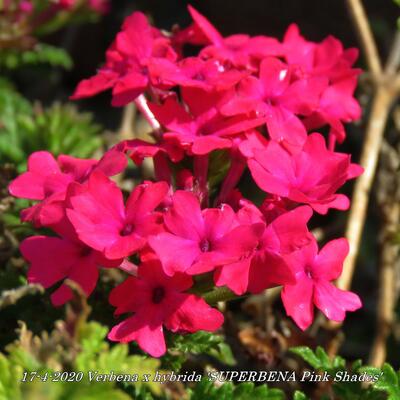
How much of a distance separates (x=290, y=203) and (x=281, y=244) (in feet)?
0.56

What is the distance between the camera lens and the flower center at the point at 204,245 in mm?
1069

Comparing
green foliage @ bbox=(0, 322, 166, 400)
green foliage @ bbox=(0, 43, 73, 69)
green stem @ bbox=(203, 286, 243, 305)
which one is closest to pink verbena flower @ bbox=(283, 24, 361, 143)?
green stem @ bbox=(203, 286, 243, 305)

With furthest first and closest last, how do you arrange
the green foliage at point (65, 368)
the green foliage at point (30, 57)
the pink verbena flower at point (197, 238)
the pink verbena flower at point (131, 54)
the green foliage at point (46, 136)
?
the green foliage at point (30, 57) → the green foliage at point (46, 136) → the pink verbena flower at point (131, 54) → the pink verbena flower at point (197, 238) → the green foliage at point (65, 368)

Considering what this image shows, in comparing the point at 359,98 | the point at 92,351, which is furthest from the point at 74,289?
the point at 359,98

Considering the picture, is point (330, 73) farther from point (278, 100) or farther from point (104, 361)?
point (104, 361)

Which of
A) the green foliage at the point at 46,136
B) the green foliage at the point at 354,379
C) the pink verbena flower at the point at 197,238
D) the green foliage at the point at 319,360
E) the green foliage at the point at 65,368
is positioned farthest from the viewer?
the green foliage at the point at 46,136

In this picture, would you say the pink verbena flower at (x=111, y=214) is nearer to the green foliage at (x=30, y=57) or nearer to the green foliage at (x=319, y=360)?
the green foliage at (x=319, y=360)

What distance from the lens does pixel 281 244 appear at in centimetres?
105

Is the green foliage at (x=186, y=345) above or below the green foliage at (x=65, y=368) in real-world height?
below

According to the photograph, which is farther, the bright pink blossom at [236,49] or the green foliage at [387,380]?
the bright pink blossom at [236,49]

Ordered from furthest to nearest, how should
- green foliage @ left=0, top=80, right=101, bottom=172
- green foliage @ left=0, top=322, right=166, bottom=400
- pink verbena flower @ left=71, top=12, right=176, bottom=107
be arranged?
green foliage @ left=0, top=80, right=101, bottom=172
pink verbena flower @ left=71, top=12, right=176, bottom=107
green foliage @ left=0, top=322, right=166, bottom=400

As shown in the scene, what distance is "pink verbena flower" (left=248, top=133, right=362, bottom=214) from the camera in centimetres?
113

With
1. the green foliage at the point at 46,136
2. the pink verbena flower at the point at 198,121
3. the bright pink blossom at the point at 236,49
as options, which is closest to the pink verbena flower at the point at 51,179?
the pink verbena flower at the point at 198,121

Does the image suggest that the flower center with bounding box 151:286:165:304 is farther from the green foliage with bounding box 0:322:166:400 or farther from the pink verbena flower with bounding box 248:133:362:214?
the pink verbena flower with bounding box 248:133:362:214
